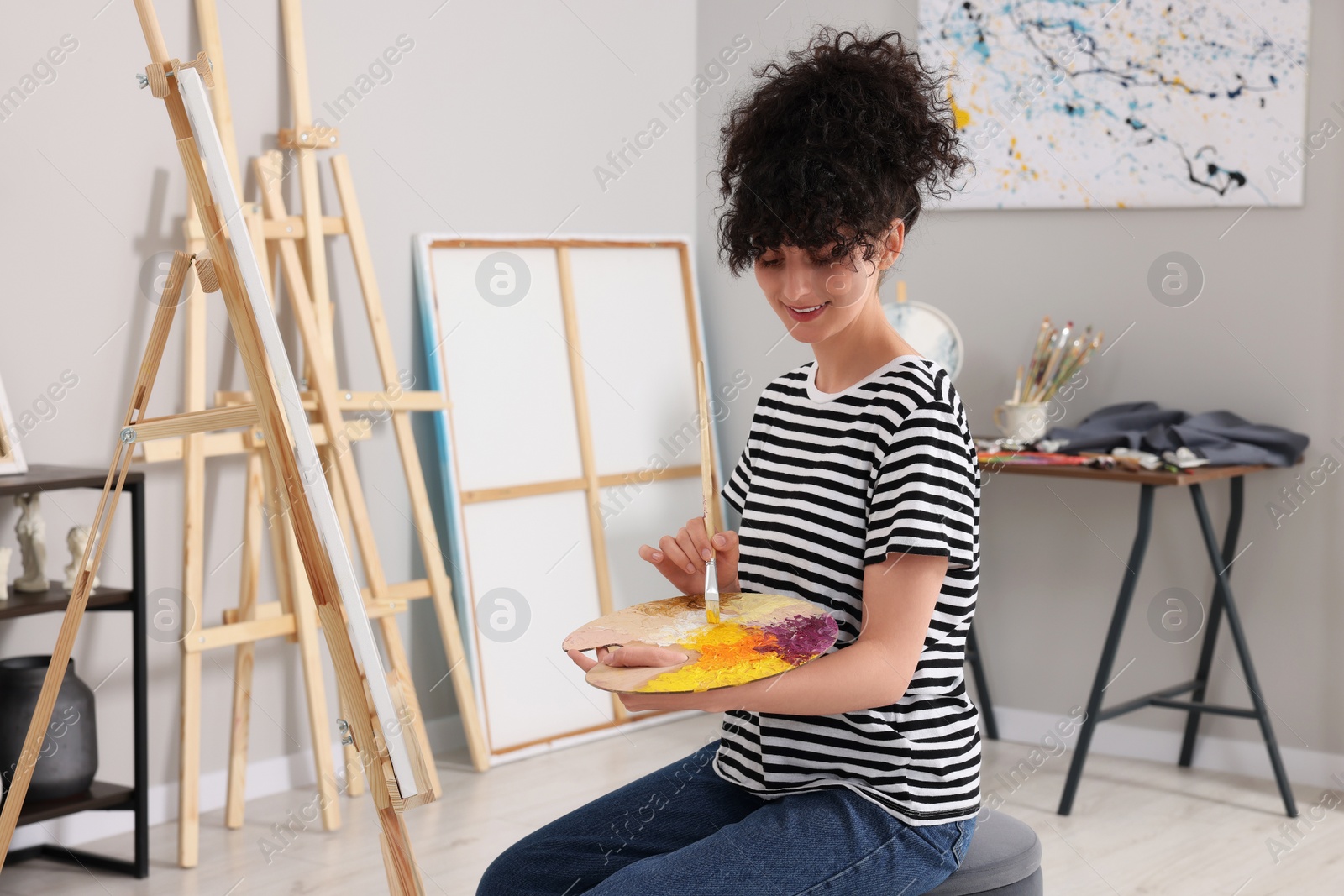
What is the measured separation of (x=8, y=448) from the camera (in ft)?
8.36

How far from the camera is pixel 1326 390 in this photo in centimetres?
313

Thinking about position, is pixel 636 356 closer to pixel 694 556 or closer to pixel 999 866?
pixel 694 556

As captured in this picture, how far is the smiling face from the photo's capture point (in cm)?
137

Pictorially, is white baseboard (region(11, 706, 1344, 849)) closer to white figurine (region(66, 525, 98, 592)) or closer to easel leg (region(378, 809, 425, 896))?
white figurine (region(66, 525, 98, 592))

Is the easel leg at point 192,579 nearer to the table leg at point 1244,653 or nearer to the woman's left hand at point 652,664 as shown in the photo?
the woman's left hand at point 652,664

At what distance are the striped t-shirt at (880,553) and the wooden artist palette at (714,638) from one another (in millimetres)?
65

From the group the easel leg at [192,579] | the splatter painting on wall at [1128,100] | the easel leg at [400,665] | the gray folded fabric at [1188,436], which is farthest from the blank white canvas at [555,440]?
the gray folded fabric at [1188,436]

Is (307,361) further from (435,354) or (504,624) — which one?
(504,624)

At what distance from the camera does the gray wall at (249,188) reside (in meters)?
2.72

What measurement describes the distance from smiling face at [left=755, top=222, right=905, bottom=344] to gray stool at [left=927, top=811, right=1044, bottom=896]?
611mm

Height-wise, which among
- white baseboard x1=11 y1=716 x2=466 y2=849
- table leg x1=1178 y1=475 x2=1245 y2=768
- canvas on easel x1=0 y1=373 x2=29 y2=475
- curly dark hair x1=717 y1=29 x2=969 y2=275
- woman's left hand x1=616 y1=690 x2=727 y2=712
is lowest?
white baseboard x1=11 y1=716 x2=466 y2=849

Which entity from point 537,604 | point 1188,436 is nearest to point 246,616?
point 537,604

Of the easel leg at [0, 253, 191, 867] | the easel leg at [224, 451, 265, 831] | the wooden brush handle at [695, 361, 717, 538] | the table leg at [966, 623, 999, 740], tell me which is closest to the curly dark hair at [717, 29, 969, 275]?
the wooden brush handle at [695, 361, 717, 538]

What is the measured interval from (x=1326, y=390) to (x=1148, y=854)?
1227 millimetres
